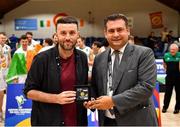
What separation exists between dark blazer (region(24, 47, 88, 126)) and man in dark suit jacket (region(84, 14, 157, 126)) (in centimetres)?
20

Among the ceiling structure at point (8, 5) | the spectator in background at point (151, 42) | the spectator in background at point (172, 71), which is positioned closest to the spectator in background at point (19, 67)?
the spectator in background at point (172, 71)

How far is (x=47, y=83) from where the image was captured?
7.70 ft

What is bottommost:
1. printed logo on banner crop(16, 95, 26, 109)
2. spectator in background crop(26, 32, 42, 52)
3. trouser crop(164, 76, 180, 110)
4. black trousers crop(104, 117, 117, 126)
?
trouser crop(164, 76, 180, 110)

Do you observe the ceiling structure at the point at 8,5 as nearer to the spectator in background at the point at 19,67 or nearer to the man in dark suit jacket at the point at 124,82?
the spectator in background at the point at 19,67

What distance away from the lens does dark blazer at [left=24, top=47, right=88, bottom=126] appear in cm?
233

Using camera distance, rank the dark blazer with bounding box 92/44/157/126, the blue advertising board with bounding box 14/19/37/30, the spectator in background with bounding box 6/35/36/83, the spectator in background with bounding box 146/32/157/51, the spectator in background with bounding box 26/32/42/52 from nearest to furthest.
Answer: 1. the dark blazer with bounding box 92/44/157/126
2. the spectator in background with bounding box 6/35/36/83
3. the spectator in background with bounding box 26/32/42/52
4. the spectator in background with bounding box 146/32/157/51
5. the blue advertising board with bounding box 14/19/37/30

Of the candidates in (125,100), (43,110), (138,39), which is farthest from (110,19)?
(138,39)

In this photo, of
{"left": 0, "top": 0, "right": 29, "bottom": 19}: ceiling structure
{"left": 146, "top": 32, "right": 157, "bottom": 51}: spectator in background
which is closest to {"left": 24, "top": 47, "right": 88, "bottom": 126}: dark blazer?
{"left": 0, "top": 0, "right": 29, "bottom": 19}: ceiling structure

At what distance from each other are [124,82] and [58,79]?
1.49 feet

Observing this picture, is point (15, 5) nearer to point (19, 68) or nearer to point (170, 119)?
point (19, 68)

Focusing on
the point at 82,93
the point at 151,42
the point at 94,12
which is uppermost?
the point at 94,12

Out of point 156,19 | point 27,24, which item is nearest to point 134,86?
point 27,24

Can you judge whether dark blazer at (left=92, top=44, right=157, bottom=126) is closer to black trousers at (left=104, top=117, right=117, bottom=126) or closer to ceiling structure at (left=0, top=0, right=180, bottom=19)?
black trousers at (left=104, top=117, right=117, bottom=126)

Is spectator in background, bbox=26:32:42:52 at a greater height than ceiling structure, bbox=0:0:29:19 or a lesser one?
lesser
